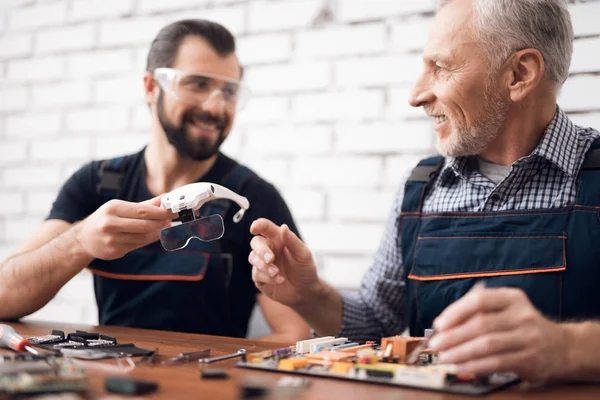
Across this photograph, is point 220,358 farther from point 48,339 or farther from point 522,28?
point 522,28

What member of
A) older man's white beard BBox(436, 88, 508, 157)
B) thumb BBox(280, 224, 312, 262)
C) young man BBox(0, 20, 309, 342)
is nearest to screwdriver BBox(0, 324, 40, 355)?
young man BBox(0, 20, 309, 342)

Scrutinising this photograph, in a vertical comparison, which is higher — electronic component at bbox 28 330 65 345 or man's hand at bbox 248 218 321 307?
man's hand at bbox 248 218 321 307

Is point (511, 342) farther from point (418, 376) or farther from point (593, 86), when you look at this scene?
point (593, 86)

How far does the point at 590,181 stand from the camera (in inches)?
60.8

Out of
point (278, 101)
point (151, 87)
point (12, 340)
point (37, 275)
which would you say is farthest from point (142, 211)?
point (278, 101)

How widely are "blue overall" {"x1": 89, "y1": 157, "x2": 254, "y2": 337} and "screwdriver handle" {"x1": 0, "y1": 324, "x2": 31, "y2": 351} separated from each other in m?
0.68

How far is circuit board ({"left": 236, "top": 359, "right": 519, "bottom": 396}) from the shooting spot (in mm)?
940

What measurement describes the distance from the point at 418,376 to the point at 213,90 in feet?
4.55

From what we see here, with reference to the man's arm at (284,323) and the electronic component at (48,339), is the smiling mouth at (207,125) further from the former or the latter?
the electronic component at (48,339)

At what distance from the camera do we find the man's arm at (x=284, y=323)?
192cm

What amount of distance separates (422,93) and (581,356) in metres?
0.91

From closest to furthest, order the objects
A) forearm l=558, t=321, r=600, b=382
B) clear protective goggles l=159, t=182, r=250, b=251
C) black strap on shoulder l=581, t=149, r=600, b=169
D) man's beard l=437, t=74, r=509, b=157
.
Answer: forearm l=558, t=321, r=600, b=382, clear protective goggles l=159, t=182, r=250, b=251, black strap on shoulder l=581, t=149, r=600, b=169, man's beard l=437, t=74, r=509, b=157

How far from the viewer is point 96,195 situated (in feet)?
7.05

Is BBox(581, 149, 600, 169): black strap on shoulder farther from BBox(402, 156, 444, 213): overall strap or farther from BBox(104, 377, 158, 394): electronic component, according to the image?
BBox(104, 377, 158, 394): electronic component
